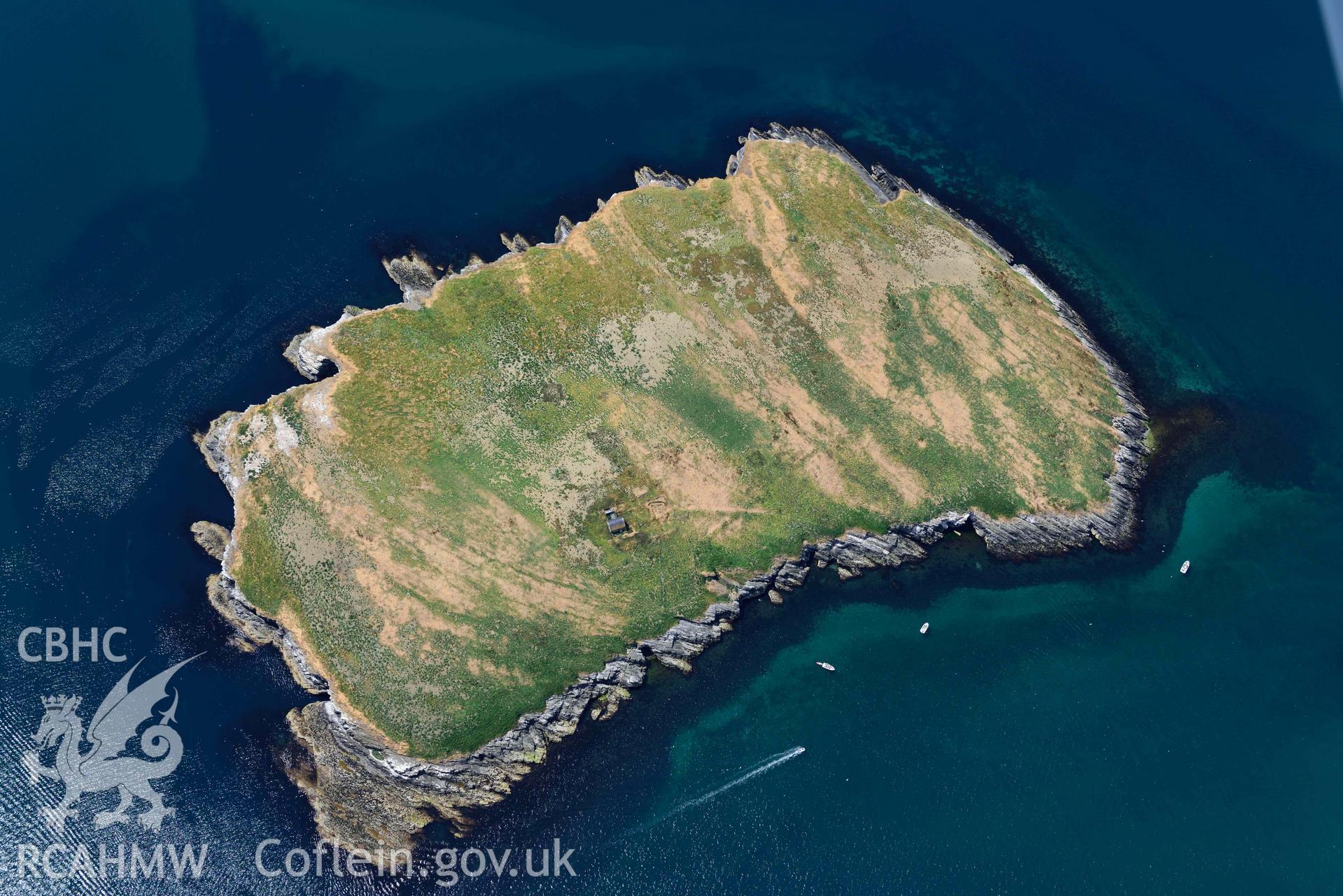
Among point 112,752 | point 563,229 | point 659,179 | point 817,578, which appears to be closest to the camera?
point 112,752

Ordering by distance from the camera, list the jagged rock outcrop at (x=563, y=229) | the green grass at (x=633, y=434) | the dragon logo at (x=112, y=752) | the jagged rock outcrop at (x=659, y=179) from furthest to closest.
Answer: the jagged rock outcrop at (x=659, y=179), the jagged rock outcrop at (x=563, y=229), the green grass at (x=633, y=434), the dragon logo at (x=112, y=752)

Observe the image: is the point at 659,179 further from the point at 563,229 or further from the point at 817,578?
the point at 817,578

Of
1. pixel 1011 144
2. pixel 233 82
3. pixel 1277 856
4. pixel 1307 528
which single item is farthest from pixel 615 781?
pixel 233 82

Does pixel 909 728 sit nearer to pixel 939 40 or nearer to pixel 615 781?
pixel 615 781

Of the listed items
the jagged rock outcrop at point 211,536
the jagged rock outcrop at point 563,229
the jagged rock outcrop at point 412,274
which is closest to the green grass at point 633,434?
the jagged rock outcrop at point 563,229

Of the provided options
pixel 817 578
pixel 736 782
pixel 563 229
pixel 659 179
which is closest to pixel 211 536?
pixel 563 229

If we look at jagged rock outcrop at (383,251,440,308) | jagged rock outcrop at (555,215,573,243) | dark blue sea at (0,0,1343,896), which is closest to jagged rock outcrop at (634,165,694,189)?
dark blue sea at (0,0,1343,896)

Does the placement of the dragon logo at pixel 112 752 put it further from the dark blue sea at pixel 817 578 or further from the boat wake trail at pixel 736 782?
the boat wake trail at pixel 736 782
